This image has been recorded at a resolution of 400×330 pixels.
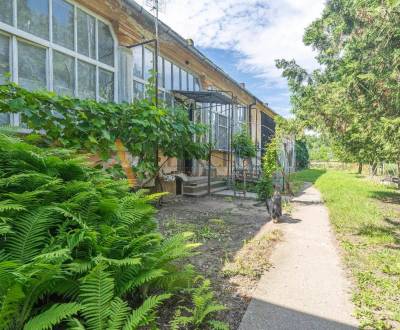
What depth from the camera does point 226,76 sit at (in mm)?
12938

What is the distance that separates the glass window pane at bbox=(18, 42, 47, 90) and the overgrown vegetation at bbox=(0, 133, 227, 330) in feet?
10.0

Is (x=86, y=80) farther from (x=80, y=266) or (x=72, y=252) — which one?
(x=80, y=266)

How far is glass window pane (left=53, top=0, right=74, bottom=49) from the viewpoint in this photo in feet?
19.1

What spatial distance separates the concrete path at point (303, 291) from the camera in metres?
2.48

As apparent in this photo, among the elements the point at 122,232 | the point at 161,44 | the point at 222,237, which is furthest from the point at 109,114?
the point at 161,44

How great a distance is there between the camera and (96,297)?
185 centimetres

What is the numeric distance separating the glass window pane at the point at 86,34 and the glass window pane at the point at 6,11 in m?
1.50

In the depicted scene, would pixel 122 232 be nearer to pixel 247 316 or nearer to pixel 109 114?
pixel 247 316

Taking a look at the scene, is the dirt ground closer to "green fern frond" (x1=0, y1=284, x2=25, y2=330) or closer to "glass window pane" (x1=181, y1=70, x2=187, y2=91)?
"green fern frond" (x1=0, y1=284, x2=25, y2=330)

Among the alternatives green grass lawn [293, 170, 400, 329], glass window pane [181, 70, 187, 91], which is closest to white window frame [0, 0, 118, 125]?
glass window pane [181, 70, 187, 91]

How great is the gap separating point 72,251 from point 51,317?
54cm

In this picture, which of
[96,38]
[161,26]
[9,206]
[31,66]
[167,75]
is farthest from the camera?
[167,75]

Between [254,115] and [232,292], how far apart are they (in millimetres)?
17413

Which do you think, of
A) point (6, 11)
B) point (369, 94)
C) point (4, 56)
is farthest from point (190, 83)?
point (4, 56)
